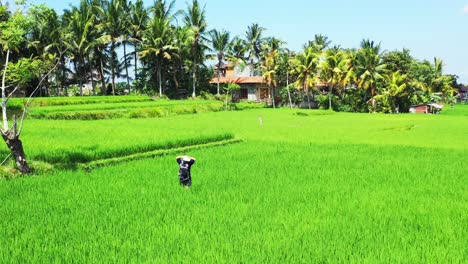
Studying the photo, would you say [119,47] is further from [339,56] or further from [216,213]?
[216,213]

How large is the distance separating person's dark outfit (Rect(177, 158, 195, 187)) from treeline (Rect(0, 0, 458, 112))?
983 inches

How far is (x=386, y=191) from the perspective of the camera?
247 inches

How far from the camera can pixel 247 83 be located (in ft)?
132

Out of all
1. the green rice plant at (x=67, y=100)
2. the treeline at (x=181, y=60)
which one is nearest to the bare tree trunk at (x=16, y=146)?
the green rice plant at (x=67, y=100)

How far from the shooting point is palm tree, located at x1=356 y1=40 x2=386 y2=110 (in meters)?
31.5

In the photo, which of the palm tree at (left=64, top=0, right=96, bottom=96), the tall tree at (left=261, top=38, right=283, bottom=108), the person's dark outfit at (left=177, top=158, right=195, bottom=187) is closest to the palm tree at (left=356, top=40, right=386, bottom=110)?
the tall tree at (left=261, top=38, right=283, bottom=108)

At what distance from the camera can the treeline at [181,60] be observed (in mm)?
30969

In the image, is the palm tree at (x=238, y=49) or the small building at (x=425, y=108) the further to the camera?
the palm tree at (x=238, y=49)

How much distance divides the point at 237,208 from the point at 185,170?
4.31 feet

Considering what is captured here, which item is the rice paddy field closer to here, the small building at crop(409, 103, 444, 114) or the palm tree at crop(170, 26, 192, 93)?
the palm tree at crop(170, 26, 192, 93)

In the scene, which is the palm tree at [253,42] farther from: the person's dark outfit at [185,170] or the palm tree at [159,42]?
the person's dark outfit at [185,170]

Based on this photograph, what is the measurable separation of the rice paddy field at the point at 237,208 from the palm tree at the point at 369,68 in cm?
2257

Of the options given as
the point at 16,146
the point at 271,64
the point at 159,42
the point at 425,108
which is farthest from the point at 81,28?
the point at 425,108

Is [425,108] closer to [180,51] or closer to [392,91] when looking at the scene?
[392,91]
